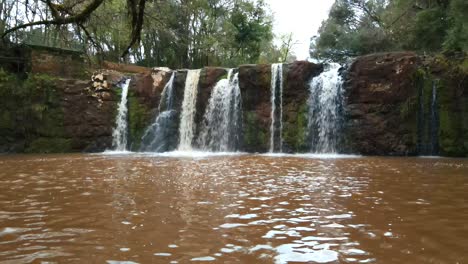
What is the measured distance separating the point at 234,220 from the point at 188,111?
14040 millimetres

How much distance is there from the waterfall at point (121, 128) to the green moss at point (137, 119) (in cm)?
20

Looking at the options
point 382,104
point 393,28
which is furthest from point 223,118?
point 393,28

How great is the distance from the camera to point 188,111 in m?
18.2

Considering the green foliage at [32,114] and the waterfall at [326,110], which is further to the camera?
the green foliage at [32,114]

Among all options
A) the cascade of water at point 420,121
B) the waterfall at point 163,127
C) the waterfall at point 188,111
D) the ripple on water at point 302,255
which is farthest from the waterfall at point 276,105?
the ripple on water at point 302,255

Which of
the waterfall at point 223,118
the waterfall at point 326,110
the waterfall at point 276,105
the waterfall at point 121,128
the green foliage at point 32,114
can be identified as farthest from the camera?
the waterfall at point 121,128

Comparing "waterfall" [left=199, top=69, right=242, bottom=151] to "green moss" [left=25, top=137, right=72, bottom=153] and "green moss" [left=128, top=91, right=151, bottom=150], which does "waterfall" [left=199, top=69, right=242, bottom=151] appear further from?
"green moss" [left=25, top=137, right=72, bottom=153]

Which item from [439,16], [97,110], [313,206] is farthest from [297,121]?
[313,206]

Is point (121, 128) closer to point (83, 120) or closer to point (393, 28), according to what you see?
point (83, 120)

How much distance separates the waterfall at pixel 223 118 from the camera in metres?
17.3

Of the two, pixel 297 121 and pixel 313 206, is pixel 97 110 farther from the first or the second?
pixel 313 206

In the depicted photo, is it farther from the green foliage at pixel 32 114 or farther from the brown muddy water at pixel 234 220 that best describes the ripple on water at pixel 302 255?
the green foliage at pixel 32 114

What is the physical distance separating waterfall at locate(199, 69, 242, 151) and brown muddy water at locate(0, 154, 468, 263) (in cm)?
979

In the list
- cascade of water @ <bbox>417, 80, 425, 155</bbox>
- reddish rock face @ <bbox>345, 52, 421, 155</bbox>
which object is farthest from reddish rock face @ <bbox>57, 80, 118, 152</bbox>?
cascade of water @ <bbox>417, 80, 425, 155</bbox>
